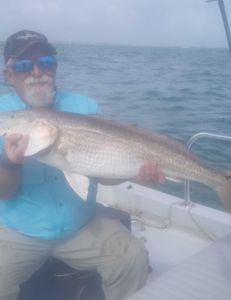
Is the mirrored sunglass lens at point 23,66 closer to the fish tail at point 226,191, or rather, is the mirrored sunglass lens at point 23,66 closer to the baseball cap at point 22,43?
the baseball cap at point 22,43

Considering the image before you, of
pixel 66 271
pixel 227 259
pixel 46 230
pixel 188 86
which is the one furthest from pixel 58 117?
pixel 188 86

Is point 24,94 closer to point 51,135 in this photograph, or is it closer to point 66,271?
point 51,135

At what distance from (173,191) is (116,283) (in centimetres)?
464

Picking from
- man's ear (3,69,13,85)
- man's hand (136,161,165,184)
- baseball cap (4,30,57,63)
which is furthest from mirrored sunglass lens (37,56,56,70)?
man's hand (136,161,165,184)

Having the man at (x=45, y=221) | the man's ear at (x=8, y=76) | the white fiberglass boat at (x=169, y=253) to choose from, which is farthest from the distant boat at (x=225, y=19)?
the man's ear at (x=8, y=76)

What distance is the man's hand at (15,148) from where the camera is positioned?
10.9 feet

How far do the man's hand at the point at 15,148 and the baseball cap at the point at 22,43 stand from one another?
34.7 inches

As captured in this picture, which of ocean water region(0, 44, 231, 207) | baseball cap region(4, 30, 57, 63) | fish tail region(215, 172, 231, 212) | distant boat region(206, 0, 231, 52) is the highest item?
distant boat region(206, 0, 231, 52)

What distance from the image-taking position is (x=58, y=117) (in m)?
3.50

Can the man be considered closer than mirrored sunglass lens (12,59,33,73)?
Yes

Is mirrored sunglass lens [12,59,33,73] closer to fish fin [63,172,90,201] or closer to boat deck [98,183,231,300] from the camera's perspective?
fish fin [63,172,90,201]

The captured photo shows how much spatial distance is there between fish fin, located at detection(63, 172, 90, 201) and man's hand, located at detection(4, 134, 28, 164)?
1.29 ft

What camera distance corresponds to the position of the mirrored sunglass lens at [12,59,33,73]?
3.79m

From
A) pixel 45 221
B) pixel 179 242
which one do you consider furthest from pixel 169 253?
pixel 45 221
